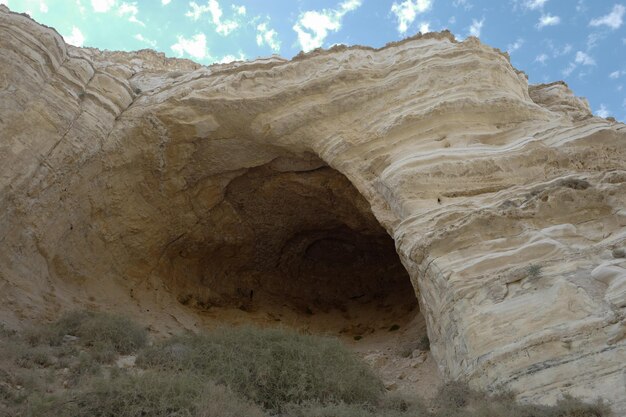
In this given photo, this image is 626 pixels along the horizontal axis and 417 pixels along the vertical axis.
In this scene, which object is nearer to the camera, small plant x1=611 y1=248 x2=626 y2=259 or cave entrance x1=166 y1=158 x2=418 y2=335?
small plant x1=611 y1=248 x2=626 y2=259

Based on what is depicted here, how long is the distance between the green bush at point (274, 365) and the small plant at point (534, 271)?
2.09 m

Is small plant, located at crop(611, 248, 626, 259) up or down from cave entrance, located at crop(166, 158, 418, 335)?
down

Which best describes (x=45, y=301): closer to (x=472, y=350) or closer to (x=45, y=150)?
(x=45, y=150)

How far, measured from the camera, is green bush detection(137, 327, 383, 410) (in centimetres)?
618

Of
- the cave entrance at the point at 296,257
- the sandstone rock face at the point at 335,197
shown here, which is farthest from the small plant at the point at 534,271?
the cave entrance at the point at 296,257

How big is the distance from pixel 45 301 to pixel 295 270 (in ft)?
18.8

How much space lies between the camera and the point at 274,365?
660 cm

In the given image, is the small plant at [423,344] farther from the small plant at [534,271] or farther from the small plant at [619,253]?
the small plant at [619,253]

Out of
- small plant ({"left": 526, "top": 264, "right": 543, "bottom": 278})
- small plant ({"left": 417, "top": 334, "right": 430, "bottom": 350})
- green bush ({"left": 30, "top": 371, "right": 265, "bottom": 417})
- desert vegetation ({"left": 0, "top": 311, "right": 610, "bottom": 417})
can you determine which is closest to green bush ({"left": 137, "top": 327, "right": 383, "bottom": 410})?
desert vegetation ({"left": 0, "top": 311, "right": 610, "bottom": 417})

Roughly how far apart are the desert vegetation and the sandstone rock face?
0.68m

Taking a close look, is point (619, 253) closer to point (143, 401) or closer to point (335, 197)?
point (143, 401)

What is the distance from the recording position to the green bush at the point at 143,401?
191 inches

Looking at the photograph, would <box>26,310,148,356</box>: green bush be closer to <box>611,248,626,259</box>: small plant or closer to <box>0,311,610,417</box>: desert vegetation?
<box>0,311,610,417</box>: desert vegetation

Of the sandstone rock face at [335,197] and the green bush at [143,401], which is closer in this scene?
the green bush at [143,401]
